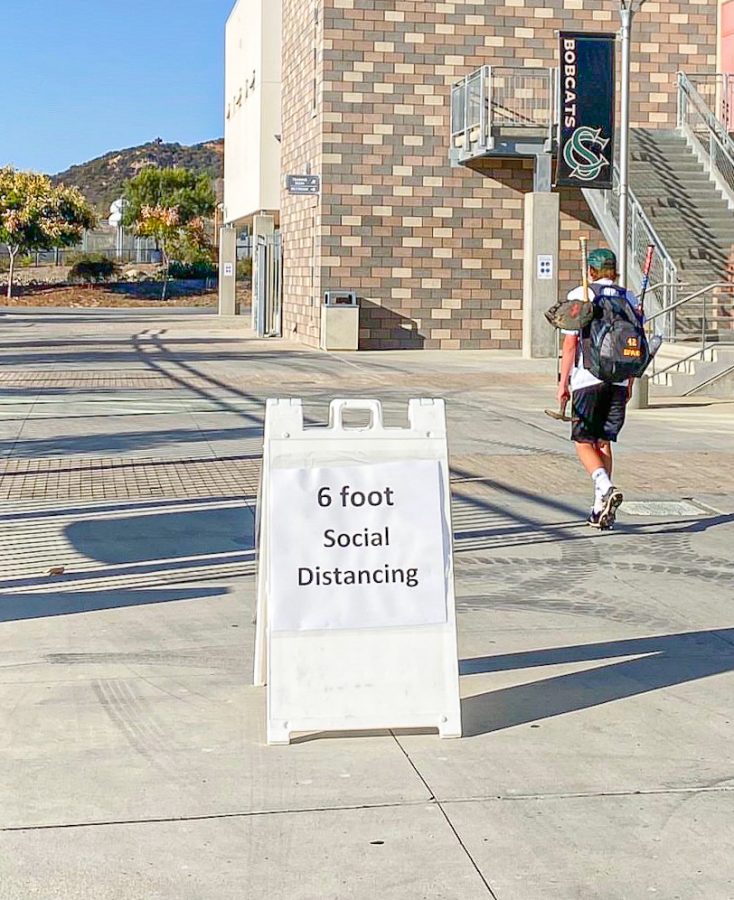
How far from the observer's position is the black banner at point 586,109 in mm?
26500

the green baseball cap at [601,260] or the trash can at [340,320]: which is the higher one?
the green baseball cap at [601,260]

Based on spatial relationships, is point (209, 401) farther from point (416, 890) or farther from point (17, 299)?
point (17, 299)

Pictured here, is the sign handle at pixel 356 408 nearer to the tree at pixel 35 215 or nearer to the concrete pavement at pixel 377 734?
the concrete pavement at pixel 377 734

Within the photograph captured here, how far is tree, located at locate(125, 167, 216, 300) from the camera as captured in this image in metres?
83.8

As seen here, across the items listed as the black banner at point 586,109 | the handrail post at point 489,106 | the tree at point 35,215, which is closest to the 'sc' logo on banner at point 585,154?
the black banner at point 586,109

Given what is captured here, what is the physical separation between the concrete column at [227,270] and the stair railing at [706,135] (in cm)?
2824

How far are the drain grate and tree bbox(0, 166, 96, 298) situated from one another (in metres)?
64.1

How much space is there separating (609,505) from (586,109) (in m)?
18.3

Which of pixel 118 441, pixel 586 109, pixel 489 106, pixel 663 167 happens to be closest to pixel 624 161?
pixel 586 109

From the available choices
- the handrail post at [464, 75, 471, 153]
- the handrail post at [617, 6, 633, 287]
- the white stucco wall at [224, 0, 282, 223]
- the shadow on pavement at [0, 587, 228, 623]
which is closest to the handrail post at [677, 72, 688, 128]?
the handrail post at [464, 75, 471, 153]

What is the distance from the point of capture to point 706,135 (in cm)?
3178

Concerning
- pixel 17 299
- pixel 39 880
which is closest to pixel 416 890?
pixel 39 880

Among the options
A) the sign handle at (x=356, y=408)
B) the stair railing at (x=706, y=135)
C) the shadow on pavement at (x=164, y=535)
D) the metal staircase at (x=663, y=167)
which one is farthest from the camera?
the stair railing at (x=706, y=135)

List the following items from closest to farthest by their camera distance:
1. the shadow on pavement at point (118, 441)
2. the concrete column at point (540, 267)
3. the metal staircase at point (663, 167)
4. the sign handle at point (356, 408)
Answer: the sign handle at point (356, 408), the shadow on pavement at point (118, 441), the metal staircase at point (663, 167), the concrete column at point (540, 267)
